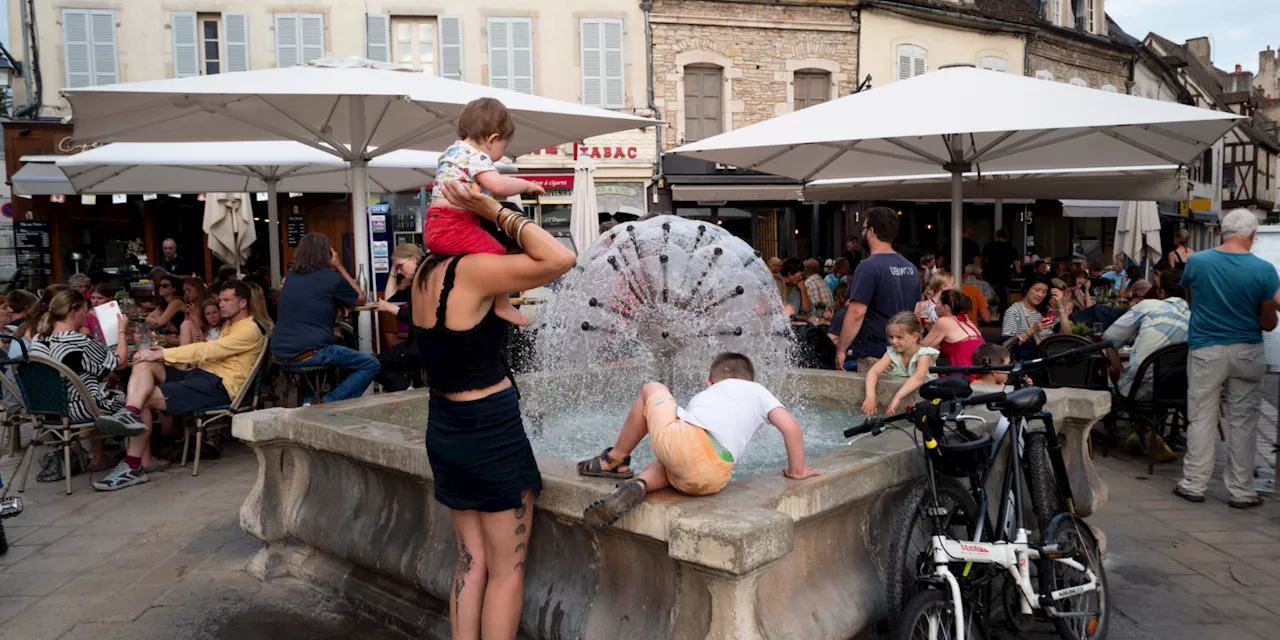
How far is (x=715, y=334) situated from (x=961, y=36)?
17.9 m

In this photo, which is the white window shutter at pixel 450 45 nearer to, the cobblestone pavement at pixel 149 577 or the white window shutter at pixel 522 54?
the white window shutter at pixel 522 54

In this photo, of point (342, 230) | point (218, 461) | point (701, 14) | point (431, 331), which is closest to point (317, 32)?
point (342, 230)

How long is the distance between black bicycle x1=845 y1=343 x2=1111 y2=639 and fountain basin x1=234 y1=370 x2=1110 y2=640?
163 mm

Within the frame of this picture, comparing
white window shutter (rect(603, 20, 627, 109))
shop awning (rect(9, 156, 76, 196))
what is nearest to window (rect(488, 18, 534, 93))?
white window shutter (rect(603, 20, 627, 109))

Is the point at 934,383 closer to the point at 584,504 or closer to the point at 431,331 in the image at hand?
the point at 584,504

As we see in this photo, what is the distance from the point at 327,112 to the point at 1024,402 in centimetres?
539

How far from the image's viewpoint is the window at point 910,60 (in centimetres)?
Result: 1980

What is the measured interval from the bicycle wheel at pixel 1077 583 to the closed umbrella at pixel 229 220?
1144 cm

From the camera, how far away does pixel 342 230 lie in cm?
1750

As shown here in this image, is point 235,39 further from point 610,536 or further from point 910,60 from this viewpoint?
point 610,536

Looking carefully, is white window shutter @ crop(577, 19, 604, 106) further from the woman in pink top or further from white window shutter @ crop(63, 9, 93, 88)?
the woman in pink top

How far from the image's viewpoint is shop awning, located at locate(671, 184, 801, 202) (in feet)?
59.1

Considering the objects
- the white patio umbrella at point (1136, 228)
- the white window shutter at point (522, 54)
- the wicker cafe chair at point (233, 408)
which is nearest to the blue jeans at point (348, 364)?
the wicker cafe chair at point (233, 408)

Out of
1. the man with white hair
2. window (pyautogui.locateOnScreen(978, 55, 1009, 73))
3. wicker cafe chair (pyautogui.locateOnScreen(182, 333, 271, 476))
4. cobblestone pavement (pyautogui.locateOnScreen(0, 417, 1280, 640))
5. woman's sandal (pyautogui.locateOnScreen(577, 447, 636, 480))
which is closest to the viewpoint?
woman's sandal (pyautogui.locateOnScreen(577, 447, 636, 480))
